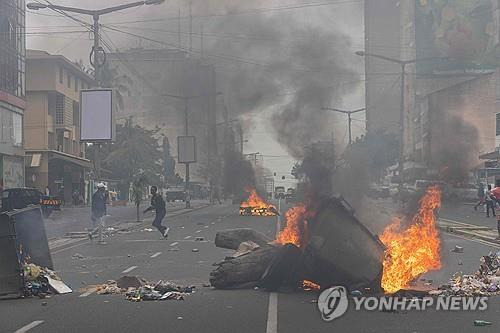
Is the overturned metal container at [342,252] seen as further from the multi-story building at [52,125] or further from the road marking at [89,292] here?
the multi-story building at [52,125]

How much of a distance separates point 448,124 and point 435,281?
6982 mm

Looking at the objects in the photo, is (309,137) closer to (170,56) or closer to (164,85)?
(170,56)

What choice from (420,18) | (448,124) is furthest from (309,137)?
(420,18)

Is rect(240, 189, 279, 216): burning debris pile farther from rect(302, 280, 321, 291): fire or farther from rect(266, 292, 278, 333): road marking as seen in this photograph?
rect(266, 292, 278, 333): road marking

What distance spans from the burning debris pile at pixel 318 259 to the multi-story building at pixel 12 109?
21252 mm

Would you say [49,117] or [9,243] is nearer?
[9,243]

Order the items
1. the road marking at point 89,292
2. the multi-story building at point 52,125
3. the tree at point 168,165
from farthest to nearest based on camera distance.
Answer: the tree at point 168,165 → the multi-story building at point 52,125 → the road marking at point 89,292

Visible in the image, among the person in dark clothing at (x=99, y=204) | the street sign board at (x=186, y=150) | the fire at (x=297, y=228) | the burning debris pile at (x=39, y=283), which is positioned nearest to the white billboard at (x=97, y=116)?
the person in dark clothing at (x=99, y=204)

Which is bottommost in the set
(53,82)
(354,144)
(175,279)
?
(175,279)

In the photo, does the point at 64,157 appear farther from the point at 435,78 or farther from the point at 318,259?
the point at 318,259

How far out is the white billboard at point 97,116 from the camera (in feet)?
90.5

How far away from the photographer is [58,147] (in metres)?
56.0

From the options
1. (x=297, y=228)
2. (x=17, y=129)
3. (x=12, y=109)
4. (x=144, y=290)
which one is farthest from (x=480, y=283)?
(x=17, y=129)

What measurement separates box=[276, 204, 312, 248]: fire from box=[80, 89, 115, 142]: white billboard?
16.9 metres
